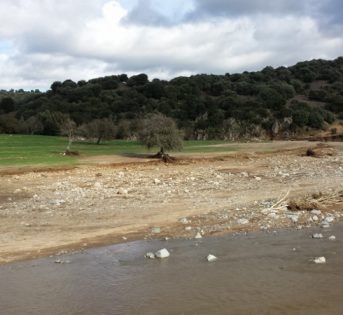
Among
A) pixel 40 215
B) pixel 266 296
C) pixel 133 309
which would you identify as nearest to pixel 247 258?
pixel 266 296

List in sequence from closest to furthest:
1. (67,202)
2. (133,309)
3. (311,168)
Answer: (133,309) → (67,202) → (311,168)

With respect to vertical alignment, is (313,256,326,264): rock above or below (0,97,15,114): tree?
below

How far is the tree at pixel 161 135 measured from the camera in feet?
141

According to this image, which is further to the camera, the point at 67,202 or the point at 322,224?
the point at 67,202

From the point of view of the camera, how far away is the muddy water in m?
9.27

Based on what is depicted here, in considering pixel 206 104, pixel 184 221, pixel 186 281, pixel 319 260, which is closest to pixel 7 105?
pixel 206 104

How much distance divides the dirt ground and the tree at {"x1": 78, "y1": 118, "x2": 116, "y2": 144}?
20.8 metres

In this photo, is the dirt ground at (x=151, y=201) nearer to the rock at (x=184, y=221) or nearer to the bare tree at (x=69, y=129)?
the rock at (x=184, y=221)

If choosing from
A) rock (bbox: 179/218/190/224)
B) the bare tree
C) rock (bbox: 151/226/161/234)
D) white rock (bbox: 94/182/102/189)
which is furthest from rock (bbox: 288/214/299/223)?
the bare tree

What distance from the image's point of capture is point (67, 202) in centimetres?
2175

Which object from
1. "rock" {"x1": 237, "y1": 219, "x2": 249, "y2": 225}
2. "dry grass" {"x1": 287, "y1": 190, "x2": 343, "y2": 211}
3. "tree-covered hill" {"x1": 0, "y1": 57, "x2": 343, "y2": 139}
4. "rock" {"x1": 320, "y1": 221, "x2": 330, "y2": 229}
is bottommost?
"rock" {"x1": 237, "y1": 219, "x2": 249, "y2": 225}

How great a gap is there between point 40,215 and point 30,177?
13.8 meters

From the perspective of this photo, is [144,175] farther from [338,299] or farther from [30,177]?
[338,299]

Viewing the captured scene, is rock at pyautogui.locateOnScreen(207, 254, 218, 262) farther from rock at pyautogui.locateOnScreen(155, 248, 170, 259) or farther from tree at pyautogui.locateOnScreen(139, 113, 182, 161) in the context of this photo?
tree at pyautogui.locateOnScreen(139, 113, 182, 161)
